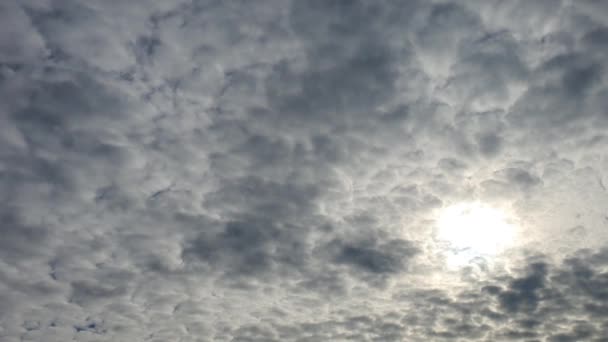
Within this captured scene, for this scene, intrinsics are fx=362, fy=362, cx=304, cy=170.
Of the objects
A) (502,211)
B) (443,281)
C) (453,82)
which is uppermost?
(453,82)

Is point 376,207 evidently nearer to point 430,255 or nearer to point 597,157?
point 430,255

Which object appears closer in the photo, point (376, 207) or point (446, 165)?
point (446, 165)

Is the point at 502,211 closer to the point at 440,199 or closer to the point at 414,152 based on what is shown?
the point at 440,199

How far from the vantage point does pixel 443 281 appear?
24484 mm

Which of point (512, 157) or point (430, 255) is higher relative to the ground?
point (512, 157)

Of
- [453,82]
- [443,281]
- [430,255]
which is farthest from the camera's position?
[443,281]

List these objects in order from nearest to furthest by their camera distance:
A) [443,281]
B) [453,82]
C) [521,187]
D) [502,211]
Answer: [453,82]
[521,187]
[502,211]
[443,281]

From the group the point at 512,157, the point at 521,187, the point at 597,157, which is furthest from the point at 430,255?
the point at 597,157

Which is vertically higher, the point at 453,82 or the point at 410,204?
the point at 453,82

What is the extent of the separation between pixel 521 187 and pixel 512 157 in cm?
238

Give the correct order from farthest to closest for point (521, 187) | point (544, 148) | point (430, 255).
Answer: point (430, 255), point (521, 187), point (544, 148)

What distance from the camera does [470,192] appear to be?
60.6 feet

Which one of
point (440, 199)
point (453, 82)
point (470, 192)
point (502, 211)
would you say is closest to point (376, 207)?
point (440, 199)

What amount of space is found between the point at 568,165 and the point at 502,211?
3785 millimetres
